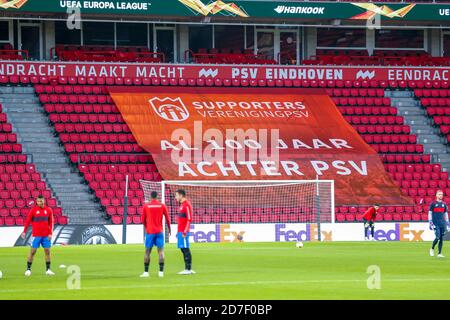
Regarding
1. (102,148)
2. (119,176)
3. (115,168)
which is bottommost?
(119,176)

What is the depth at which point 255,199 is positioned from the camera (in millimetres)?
44719

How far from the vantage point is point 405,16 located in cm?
5491

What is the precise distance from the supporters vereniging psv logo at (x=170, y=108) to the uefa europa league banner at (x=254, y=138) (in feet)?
0.15

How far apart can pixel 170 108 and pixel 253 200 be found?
879cm

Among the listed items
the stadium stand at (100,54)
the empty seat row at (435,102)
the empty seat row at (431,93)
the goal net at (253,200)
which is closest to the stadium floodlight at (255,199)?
the goal net at (253,200)

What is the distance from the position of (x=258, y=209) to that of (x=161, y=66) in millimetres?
11729

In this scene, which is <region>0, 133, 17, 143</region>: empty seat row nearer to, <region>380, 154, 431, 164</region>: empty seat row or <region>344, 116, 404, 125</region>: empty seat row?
<region>344, 116, 404, 125</region>: empty seat row

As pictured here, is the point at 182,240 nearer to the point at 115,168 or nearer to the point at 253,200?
the point at 253,200

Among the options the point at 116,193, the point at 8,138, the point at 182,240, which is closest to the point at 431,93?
the point at 116,193

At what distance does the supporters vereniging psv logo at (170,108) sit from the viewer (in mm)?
51219

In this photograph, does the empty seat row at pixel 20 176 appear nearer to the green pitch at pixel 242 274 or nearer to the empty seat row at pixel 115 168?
the empty seat row at pixel 115 168
